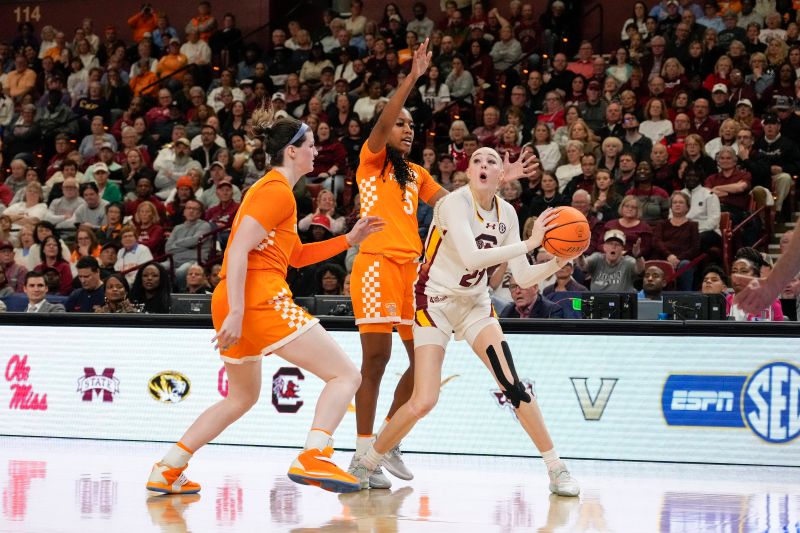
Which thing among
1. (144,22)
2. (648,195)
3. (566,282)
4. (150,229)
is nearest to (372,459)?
(566,282)

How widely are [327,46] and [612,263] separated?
919 centimetres

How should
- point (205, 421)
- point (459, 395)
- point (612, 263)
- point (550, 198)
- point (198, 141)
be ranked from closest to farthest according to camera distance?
point (205, 421) → point (459, 395) → point (612, 263) → point (550, 198) → point (198, 141)

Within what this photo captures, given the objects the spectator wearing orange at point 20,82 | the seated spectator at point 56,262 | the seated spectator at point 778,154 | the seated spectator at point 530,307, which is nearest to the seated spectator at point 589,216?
the seated spectator at point 778,154

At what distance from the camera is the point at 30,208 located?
16531 millimetres

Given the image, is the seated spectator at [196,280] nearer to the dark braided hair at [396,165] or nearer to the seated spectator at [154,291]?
the seated spectator at [154,291]

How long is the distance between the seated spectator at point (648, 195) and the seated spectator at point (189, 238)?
5259 mm

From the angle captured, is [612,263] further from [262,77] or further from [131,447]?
[262,77]

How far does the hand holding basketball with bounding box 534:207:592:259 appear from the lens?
616cm

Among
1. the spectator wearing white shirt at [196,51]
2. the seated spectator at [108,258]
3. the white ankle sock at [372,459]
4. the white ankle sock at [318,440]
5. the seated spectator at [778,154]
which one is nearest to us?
the white ankle sock at [318,440]

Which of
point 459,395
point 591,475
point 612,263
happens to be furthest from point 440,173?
point 591,475

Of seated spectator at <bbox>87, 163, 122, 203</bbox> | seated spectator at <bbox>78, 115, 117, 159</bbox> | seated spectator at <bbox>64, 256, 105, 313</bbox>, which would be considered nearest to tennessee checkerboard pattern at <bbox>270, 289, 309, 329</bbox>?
seated spectator at <bbox>64, 256, 105, 313</bbox>

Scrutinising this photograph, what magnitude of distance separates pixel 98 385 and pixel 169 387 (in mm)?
665

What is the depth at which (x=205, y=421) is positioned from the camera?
6.27m

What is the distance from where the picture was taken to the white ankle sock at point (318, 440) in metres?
5.82
